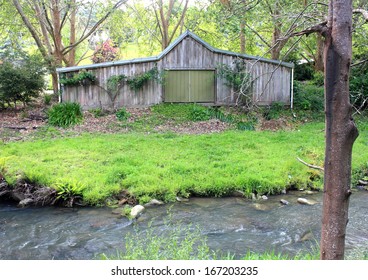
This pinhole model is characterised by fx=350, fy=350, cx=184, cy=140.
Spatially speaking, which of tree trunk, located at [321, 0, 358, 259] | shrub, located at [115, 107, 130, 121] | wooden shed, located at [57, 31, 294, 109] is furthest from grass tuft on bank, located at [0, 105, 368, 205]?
tree trunk, located at [321, 0, 358, 259]

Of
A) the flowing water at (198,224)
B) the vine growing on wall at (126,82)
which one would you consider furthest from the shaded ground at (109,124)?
the flowing water at (198,224)

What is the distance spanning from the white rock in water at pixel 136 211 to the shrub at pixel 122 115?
714 centimetres

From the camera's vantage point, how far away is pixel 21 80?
13.4 m

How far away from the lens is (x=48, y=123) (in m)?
13.0

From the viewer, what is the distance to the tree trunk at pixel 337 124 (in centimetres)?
245

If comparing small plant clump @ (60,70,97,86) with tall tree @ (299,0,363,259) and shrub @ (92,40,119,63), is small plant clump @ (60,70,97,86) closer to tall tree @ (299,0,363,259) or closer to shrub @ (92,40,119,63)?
shrub @ (92,40,119,63)

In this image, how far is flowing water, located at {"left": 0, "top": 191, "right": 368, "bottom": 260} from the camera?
5.38 metres

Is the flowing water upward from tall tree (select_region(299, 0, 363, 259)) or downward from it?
downward

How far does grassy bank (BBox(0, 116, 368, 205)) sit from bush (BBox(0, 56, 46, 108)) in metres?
3.81

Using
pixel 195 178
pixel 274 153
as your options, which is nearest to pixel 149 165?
pixel 195 178

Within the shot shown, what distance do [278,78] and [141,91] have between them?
6.15 meters

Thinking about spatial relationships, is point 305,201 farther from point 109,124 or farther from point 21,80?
point 21,80

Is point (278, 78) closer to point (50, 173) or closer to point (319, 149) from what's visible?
point (319, 149)

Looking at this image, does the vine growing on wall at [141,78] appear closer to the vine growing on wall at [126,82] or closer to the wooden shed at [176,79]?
the vine growing on wall at [126,82]
